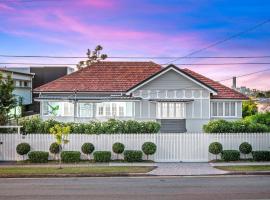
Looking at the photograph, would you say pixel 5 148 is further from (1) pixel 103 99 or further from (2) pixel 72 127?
(1) pixel 103 99

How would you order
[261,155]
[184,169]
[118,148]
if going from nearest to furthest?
[184,169]
[261,155]
[118,148]

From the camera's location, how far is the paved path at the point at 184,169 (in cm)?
2131

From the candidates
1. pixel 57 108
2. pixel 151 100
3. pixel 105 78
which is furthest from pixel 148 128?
pixel 105 78

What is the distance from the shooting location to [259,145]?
25859mm

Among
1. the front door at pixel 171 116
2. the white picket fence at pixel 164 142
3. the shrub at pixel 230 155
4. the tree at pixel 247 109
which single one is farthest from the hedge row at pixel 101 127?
the tree at pixel 247 109

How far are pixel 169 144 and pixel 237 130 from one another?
418 centimetres

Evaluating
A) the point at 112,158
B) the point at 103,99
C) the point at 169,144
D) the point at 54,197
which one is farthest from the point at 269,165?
the point at 103,99

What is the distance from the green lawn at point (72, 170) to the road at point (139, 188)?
4.67 ft

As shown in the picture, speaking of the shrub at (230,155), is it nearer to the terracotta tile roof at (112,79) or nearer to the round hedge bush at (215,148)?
the round hedge bush at (215,148)

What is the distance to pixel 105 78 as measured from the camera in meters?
40.9

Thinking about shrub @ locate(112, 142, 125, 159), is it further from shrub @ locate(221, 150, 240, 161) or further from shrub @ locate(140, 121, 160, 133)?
shrub @ locate(221, 150, 240, 161)

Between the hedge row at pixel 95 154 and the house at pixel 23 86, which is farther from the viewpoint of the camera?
the house at pixel 23 86

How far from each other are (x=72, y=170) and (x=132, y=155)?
13.7 ft

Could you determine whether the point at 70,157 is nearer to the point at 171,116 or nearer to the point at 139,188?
the point at 139,188
